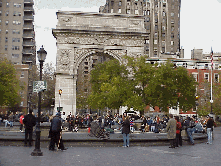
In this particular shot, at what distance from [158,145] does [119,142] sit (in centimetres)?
232

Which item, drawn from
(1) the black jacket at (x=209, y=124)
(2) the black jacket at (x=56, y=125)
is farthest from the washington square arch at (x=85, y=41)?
(2) the black jacket at (x=56, y=125)

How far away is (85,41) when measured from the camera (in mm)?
49531

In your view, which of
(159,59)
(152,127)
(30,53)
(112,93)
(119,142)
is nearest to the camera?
(119,142)

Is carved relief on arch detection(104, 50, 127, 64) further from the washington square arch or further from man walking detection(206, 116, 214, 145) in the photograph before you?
man walking detection(206, 116, 214, 145)

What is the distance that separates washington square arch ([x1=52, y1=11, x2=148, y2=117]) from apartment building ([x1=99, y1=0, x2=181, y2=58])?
53.1 meters

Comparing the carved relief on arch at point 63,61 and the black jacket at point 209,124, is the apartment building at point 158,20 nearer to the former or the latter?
the carved relief on arch at point 63,61

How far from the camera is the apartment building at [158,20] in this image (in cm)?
10325

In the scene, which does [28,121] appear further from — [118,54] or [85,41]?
[118,54]

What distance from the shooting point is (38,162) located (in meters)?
13.4

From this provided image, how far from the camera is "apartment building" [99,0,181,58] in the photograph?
339 ft

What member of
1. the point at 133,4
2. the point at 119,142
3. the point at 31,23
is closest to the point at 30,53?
the point at 31,23

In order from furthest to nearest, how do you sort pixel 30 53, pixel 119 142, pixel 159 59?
1. pixel 30 53
2. pixel 159 59
3. pixel 119 142

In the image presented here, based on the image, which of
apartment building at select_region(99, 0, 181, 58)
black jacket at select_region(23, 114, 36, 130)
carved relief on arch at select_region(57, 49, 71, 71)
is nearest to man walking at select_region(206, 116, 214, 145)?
black jacket at select_region(23, 114, 36, 130)

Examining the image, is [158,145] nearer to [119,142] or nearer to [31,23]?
[119,142]
